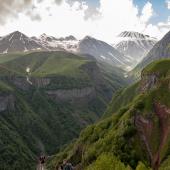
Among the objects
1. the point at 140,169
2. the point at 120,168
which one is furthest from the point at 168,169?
the point at 120,168

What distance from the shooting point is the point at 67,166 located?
90750 mm

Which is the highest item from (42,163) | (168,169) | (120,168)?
(42,163)

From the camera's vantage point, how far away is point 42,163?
98.2 meters

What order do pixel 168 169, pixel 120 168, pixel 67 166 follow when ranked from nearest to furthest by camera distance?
pixel 67 166, pixel 120 168, pixel 168 169

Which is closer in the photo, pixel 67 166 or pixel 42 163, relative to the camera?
pixel 67 166

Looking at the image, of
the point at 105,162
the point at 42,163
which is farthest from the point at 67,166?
the point at 105,162

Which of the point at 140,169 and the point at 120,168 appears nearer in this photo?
the point at 120,168

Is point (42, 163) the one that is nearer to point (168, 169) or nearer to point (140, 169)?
point (140, 169)

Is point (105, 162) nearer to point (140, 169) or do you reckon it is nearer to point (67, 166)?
point (140, 169)

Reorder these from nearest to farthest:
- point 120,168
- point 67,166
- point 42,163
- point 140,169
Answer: point 67,166
point 42,163
point 120,168
point 140,169

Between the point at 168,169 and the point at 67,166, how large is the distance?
10857 centimetres

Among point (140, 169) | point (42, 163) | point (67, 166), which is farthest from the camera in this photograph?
point (140, 169)

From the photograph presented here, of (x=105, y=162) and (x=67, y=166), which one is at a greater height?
(x=67, y=166)

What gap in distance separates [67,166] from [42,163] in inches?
383
